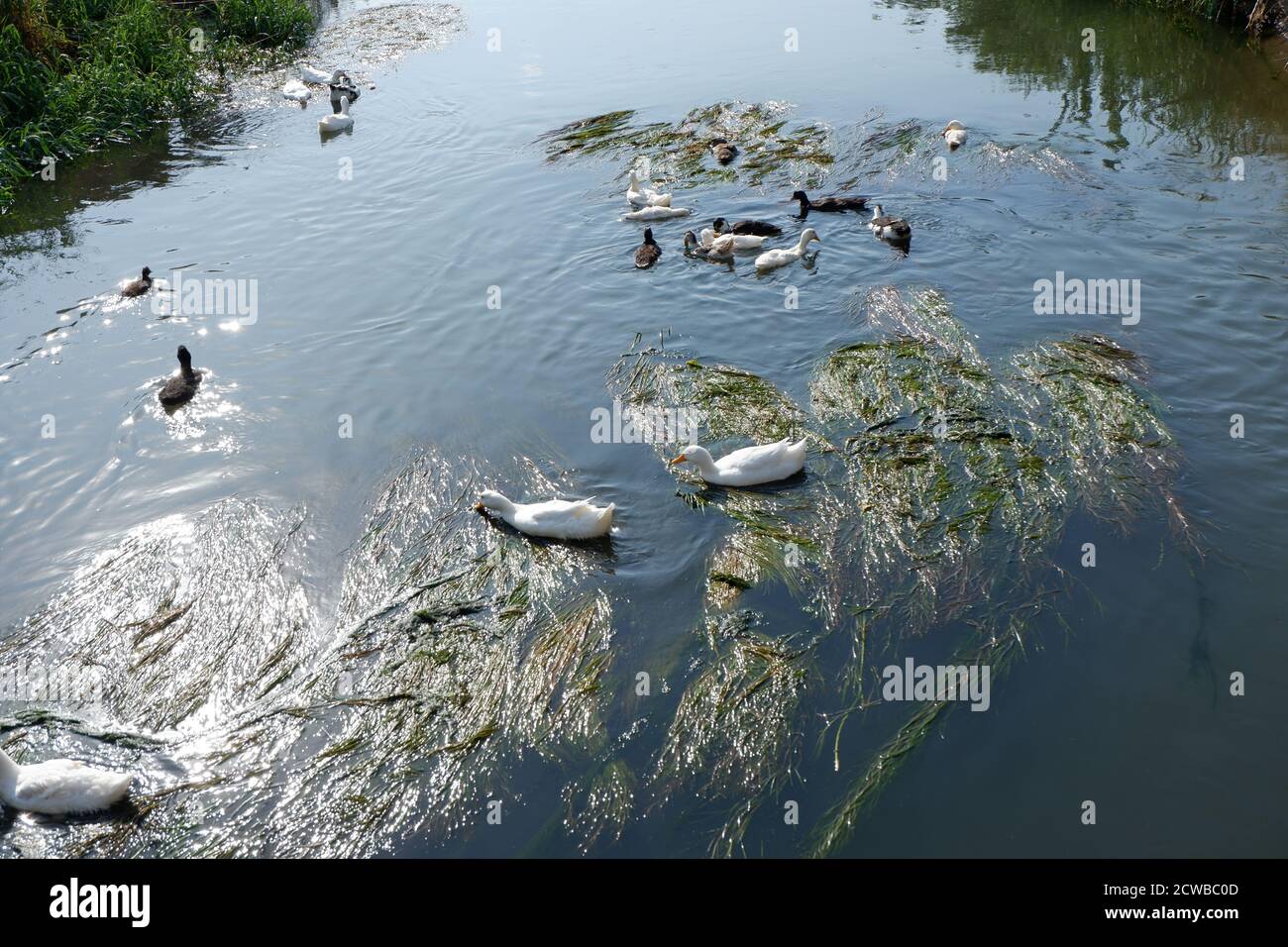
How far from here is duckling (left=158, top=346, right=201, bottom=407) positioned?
12.4 meters

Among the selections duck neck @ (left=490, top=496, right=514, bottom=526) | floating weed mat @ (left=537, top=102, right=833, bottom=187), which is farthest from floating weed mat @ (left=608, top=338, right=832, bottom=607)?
floating weed mat @ (left=537, top=102, right=833, bottom=187)

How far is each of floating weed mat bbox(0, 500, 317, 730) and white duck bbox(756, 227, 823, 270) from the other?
27.1 feet

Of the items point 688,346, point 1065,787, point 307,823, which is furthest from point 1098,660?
point 688,346

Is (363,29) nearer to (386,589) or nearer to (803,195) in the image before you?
(803,195)

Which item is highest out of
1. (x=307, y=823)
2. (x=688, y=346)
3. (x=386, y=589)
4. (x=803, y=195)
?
(x=803, y=195)

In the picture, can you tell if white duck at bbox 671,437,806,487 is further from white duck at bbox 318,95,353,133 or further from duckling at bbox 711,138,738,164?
white duck at bbox 318,95,353,133

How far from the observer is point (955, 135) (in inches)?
712

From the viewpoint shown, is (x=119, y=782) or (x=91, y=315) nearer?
(x=119, y=782)

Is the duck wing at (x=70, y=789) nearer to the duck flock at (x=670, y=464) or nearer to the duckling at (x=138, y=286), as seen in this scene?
the duck flock at (x=670, y=464)

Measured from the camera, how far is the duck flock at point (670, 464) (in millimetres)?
6930

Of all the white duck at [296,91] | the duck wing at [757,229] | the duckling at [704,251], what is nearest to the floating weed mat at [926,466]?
the duckling at [704,251]

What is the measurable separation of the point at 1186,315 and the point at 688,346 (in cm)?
648

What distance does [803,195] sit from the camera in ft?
54.3

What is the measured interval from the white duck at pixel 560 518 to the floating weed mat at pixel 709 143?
1100cm
